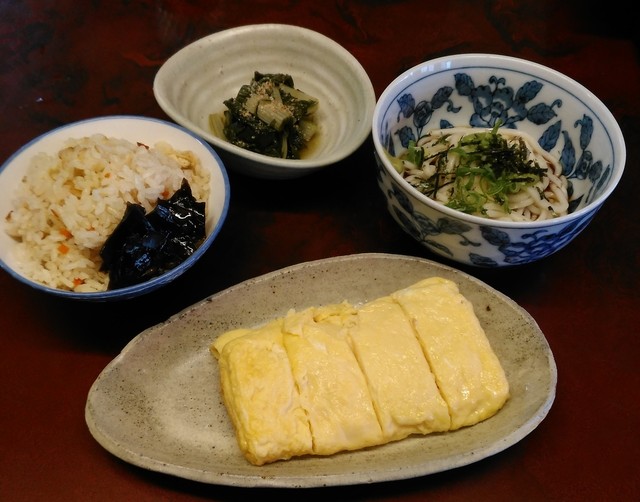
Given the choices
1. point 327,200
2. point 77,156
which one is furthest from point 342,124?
point 77,156

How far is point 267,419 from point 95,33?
101 inches

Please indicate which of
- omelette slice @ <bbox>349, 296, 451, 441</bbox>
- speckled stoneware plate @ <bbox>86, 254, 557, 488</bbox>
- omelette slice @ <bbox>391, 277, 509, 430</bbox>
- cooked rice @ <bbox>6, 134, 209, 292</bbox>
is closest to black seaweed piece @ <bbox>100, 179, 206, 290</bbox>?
cooked rice @ <bbox>6, 134, 209, 292</bbox>

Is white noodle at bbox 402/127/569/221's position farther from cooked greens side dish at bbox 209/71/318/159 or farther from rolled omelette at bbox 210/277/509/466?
cooked greens side dish at bbox 209/71/318/159

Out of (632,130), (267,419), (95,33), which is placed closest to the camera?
(267,419)

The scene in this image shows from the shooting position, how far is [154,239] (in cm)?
193

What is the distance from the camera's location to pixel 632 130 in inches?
112

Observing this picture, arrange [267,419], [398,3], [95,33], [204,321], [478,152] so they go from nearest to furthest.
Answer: [267,419] → [204,321] → [478,152] → [95,33] → [398,3]

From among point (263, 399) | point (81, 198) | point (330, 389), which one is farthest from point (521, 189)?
point (81, 198)

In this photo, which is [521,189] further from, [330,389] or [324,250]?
[330,389]

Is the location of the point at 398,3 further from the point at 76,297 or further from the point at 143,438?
the point at 143,438

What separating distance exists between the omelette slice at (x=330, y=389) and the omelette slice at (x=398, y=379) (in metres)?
0.03

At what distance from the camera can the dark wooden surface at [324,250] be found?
175 centimetres

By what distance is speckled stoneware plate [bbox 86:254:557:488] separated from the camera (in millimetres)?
1635

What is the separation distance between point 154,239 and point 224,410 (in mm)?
616
